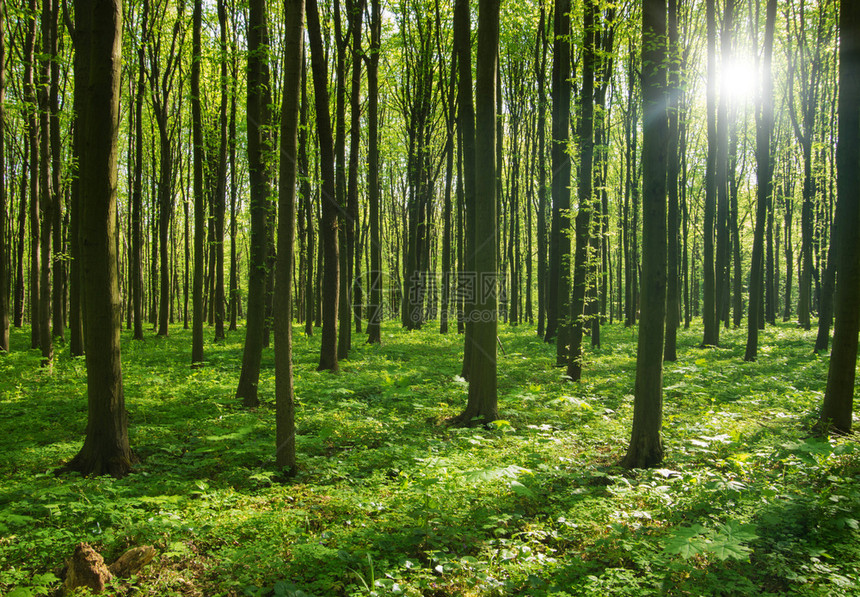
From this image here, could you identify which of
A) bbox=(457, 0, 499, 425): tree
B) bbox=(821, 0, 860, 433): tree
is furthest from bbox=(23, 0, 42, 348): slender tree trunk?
bbox=(821, 0, 860, 433): tree

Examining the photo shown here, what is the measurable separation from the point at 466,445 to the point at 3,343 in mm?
13540

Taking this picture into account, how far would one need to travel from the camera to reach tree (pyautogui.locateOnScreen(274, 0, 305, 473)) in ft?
17.3

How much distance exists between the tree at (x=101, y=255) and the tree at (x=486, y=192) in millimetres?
4848

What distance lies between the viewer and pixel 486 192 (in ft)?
23.7

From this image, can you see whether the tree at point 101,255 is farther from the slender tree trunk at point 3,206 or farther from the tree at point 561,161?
the tree at point 561,161

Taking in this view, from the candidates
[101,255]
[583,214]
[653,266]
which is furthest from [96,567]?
[583,214]

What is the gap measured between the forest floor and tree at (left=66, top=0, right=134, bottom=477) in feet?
1.18

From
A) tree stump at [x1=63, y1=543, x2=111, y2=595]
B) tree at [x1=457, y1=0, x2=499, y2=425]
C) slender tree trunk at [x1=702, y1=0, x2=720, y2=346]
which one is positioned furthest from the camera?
slender tree trunk at [x1=702, y1=0, x2=720, y2=346]

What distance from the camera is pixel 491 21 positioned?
23.6ft

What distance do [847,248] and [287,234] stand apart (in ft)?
25.9

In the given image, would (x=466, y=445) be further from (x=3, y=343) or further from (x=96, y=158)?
(x=3, y=343)

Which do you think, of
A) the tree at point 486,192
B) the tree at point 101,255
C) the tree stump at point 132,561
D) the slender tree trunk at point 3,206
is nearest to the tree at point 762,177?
the tree at point 486,192

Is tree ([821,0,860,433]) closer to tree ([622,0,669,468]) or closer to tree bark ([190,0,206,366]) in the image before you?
tree ([622,0,669,468])

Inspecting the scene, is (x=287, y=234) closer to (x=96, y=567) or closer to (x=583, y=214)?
(x=96, y=567)
